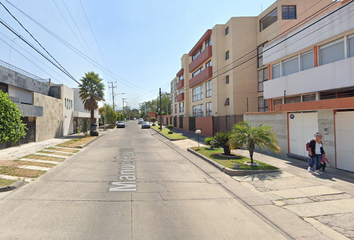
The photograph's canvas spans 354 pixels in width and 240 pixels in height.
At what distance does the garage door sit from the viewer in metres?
8.77

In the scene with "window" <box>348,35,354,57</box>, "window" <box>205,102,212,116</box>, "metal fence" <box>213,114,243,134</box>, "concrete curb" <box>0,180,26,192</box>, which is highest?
"window" <box>348,35,354,57</box>

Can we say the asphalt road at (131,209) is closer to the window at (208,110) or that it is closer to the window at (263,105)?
the window at (263,105)

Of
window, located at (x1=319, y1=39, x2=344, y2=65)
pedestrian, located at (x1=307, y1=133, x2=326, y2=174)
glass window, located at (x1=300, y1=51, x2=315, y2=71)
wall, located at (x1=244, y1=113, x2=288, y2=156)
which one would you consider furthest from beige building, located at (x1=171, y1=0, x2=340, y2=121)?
pedestrian, located at (x1=307, y1=133, x2=326, y2=174)

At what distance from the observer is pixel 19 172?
8789 mm

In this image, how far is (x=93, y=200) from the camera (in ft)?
19.4

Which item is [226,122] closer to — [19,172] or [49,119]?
[19,172]

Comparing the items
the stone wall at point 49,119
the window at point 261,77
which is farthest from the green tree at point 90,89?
the window at point 261,77

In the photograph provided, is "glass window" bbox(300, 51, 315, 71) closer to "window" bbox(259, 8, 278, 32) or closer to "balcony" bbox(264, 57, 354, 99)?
"balcony" bbox(264, 57, 354, 99)

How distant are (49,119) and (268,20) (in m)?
25.6

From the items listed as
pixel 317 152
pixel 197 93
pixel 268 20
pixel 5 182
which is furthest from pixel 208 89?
pixel 5 182

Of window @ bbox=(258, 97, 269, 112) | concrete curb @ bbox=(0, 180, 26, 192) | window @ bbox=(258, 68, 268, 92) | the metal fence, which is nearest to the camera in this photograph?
concrete curb @ bbox=(0, 180, 26, 192)

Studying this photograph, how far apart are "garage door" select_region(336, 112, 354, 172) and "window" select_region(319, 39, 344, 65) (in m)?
3.19

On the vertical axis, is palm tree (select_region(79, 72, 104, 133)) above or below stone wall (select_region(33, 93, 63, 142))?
above

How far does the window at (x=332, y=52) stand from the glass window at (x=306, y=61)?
677 mm
